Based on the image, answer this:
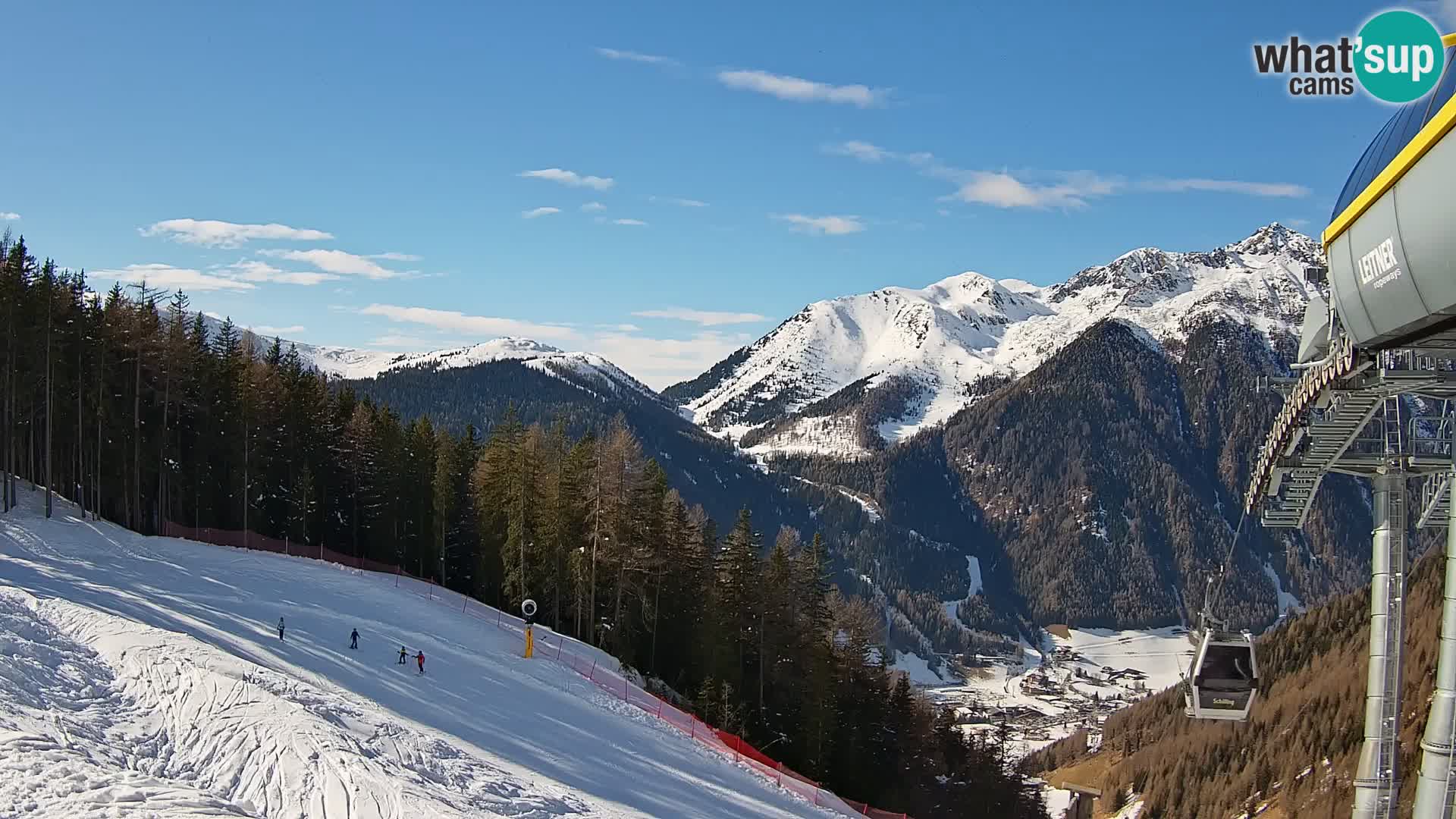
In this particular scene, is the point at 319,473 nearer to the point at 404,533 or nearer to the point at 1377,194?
the point at 404,533

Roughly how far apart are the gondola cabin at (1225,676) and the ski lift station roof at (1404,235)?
24.2 ft

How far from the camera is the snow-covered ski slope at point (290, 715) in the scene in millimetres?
19641

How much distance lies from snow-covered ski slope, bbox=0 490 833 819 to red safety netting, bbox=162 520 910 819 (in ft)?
4.27

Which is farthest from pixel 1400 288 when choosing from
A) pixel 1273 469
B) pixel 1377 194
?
pixel 1273 469

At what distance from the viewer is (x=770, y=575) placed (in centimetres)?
4644

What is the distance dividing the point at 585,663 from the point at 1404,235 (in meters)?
34.9

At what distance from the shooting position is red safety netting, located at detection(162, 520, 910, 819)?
3259 centimetres

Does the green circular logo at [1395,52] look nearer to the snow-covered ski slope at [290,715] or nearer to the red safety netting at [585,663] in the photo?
the snow-covered ski slope at [290,715]

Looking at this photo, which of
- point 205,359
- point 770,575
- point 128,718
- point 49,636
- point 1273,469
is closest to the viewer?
point 1273,469

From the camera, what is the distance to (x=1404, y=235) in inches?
287

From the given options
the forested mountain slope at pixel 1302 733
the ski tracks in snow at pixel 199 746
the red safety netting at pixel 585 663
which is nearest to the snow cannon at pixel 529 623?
the red safety netting at pixel 585 663

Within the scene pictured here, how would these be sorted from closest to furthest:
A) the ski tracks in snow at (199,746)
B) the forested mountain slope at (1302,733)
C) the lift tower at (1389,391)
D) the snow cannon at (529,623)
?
the lift tower at (1389,391)
the ski tracks in snow at (199,746)
the snow cannon at (529,623)
the forested mountain slope at (1302,733)

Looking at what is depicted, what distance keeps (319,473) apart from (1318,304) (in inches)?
2012

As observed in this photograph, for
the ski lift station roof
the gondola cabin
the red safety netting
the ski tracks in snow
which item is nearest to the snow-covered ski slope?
the ski tracks in snow
